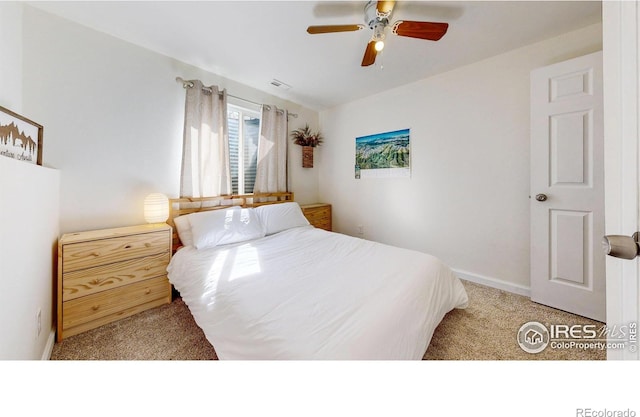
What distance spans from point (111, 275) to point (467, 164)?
3504 mm

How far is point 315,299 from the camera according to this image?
116 cm

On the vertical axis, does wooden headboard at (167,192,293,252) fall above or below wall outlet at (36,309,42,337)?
above

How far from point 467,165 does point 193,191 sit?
10.0ft

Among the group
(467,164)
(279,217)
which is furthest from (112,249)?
(467,164)

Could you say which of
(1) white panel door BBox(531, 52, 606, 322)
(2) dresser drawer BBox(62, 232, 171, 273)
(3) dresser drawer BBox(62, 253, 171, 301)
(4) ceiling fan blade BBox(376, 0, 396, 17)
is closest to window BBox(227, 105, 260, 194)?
(2) dresser drawer BBox(62, 232, 171, 273)

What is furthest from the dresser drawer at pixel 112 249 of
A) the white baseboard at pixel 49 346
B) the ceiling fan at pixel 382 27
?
the ceiling fan at pixel 382 27

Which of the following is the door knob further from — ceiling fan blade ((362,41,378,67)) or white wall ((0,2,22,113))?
white wall ((0,2,22,113))

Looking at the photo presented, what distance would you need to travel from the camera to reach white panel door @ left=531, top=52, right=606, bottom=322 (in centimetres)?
170

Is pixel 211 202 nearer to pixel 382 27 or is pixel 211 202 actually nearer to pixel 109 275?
pixel 109 275

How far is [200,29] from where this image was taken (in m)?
1.84

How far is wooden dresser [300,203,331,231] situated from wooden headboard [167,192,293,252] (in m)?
0.38
